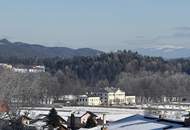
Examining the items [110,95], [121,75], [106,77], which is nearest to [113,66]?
[106,77]

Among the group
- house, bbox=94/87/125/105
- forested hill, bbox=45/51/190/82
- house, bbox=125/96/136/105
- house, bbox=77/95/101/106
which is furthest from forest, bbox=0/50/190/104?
house, bbox=77/95/101/106

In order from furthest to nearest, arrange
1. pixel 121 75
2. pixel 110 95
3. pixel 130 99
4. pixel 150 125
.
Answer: pixel 121 75, pixel 110 95, pixel 130 99, pixel 150 125

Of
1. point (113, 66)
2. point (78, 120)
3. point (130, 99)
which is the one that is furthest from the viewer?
point (113, 66)

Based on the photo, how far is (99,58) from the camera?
12756 centimetres

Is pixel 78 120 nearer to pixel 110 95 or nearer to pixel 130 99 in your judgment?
pixel 130 99

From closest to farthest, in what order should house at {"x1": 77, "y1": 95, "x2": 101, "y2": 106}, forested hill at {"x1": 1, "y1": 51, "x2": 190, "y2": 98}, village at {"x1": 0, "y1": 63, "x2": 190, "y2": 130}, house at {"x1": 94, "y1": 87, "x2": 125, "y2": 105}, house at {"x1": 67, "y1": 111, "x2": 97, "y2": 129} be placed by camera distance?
village at {"x1": 0, "y1": 63, "x2": 190, "y2": 130} → house at {"x1": 67, "y1": 111, "x2": 97, "y2": 129} → house at {"x1": 77, "y1": 95, "x2": 101, "y2": 106} → house at {"x1": 94, "y1": 87, "x2": 125, "y2": 105} → forested hill at {"x1": 1, "y1": 51, "x2": 190, "y2": 98}

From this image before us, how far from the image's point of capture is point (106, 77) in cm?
11725

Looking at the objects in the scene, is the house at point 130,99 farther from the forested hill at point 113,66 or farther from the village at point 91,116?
the forested hill at point 113,66

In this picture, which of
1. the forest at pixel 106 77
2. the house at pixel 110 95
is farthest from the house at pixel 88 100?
the forest at pixel 106 77

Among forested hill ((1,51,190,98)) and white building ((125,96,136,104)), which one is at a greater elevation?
forested hill ((1,51,190,98))

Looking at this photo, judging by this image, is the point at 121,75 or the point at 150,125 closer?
the point at 150,125

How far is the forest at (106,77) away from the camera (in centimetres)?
7890

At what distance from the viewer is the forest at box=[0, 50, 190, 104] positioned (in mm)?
78900

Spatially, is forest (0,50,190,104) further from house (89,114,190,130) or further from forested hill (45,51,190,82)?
house (89,114,190,130)
